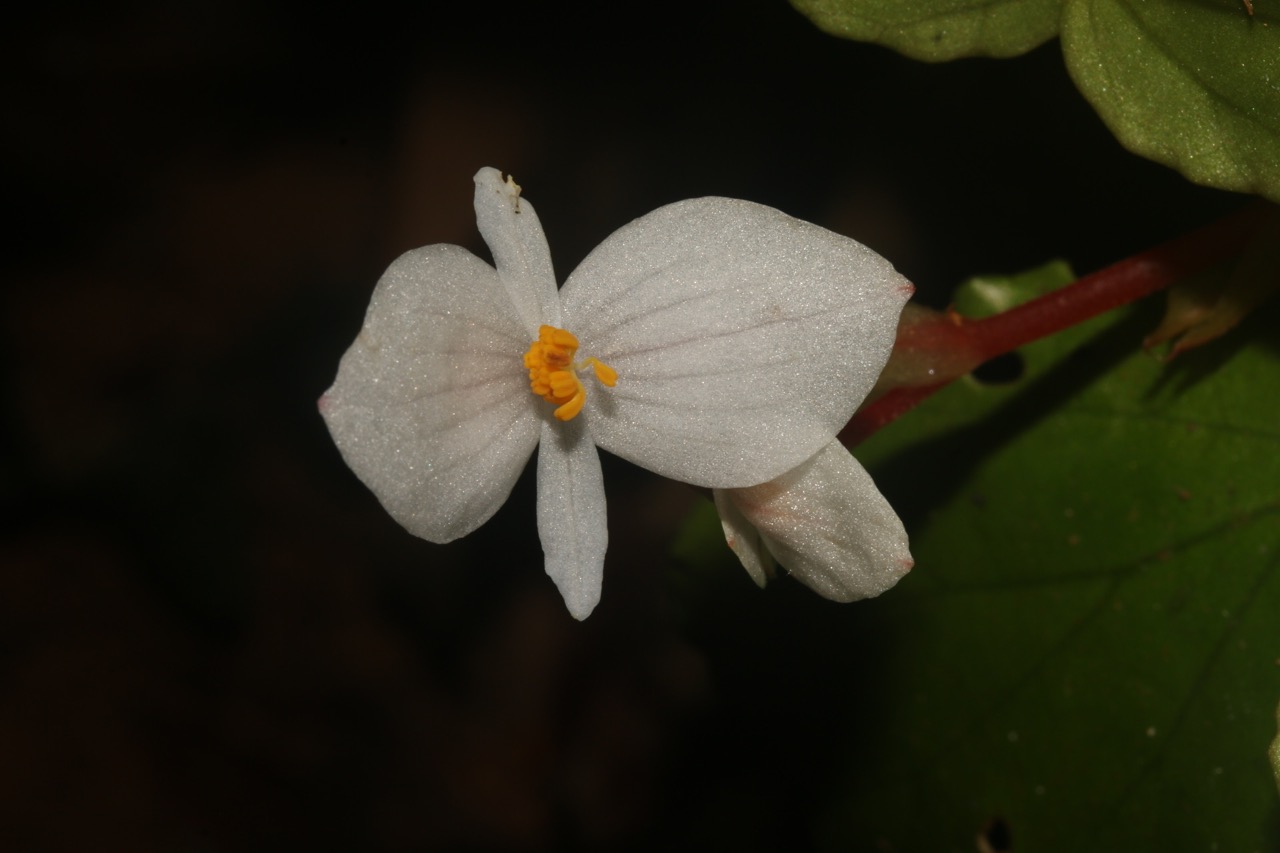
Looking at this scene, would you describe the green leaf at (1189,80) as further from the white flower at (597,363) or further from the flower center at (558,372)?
the flower center at (558,372)

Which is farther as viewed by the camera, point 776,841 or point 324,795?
point 324,795

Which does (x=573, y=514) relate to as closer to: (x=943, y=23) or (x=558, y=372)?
(x=558, y=372)

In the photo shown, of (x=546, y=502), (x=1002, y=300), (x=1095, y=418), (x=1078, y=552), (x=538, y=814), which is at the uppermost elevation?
(x=546, y=502)

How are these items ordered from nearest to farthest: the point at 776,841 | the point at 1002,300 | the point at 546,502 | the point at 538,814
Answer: the point at 546,502 → the point at 1002,300 → the point at 776,841 → the point at 538,814

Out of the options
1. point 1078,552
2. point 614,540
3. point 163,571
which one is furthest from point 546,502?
point 163,571

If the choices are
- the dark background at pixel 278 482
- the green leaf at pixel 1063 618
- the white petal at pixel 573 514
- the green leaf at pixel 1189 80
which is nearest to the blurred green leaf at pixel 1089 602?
the green leaf at pixel 1063 618

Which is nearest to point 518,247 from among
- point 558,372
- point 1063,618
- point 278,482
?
point 558,372

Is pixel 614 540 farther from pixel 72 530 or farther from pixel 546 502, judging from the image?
pixel 546 502

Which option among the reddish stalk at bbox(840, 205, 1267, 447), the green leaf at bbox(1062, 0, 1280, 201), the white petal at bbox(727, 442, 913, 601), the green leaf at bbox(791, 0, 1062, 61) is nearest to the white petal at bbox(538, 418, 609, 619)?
the white petal at bbox(727, 442, 913, 601)

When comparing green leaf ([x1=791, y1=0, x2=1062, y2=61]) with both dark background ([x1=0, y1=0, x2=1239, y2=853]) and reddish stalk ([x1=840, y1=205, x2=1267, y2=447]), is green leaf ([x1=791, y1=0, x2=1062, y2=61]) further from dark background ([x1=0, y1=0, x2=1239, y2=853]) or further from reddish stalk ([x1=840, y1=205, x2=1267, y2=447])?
dark background ([x1=0, y1=0, x2=1239, y2=853])
